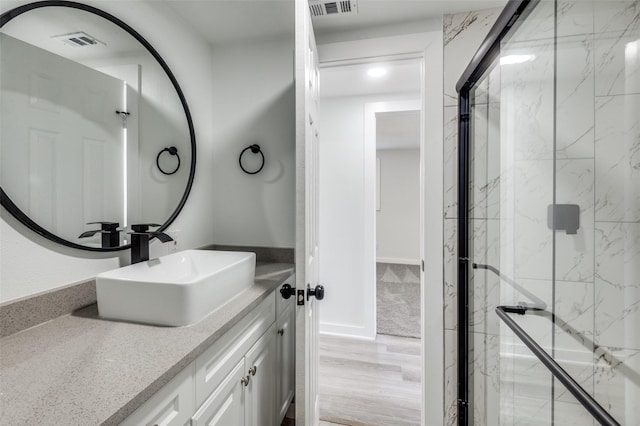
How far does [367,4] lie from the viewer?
57.6 inches

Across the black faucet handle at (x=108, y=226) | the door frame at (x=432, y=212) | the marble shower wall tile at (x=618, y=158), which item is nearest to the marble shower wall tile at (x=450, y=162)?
the door frame at (x=432, y=212)

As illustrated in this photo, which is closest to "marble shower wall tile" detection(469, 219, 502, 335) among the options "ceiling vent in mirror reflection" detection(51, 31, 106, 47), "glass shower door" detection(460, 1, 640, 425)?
"glass shower door" detection(460, 1, 640, 425)

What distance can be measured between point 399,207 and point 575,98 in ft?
16.7

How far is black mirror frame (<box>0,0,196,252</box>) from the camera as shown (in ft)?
2.88

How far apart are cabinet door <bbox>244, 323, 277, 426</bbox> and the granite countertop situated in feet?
0.98

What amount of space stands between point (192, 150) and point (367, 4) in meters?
1.27

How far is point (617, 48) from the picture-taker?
2.87 feet

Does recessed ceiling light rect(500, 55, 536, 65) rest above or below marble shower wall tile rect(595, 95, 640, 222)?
above

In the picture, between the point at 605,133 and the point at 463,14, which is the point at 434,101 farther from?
the point at 605,133

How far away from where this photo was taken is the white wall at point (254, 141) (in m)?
1.85

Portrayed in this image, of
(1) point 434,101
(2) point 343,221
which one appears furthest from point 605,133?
(2) point 343,221

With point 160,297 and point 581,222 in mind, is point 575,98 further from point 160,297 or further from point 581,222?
point 160,297

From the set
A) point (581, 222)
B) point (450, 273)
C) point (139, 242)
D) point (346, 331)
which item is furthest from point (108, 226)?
point (346, 331)

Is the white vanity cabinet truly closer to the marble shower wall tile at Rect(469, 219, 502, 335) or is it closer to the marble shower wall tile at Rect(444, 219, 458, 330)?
the marble shower wall tile at Rect(444, 219, 458, 330)
